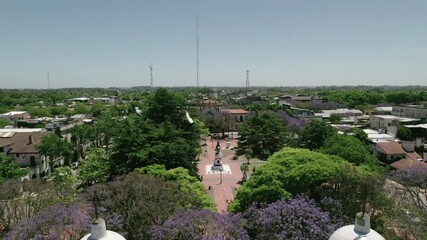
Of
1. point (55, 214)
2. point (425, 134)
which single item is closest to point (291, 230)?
point (55, 214)

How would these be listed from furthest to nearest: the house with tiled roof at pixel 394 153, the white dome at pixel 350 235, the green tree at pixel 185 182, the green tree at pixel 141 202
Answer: the house with tiled roof at pixel 394 153, the green tree at pixel 185 182, the green tree at pixel 141 202, the white dome at pixel 350 235

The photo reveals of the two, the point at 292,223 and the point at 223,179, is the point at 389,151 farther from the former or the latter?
the point at 292,223

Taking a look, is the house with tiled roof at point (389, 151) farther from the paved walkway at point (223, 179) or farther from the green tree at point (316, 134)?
the paved walkway at point (223, 179)

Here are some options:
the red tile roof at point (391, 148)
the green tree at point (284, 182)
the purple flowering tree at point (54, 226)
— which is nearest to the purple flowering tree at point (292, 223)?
the green tree at point (284, 182)

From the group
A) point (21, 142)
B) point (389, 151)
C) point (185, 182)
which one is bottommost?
point (389, 151)

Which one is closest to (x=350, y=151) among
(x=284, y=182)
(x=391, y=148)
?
(x=284, y=182)

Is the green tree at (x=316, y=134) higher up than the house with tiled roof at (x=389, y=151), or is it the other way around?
the green tree at (x=316, y=134)

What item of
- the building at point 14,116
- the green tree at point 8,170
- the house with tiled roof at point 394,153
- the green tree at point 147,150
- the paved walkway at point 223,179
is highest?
the green tree at point 147,150
